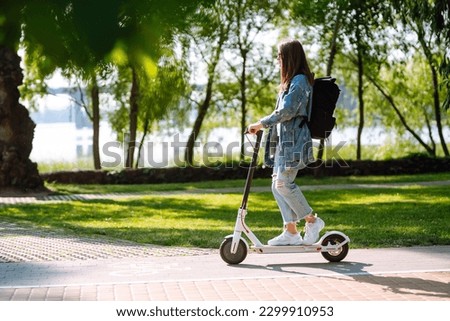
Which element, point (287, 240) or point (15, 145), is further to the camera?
point (15, 145)

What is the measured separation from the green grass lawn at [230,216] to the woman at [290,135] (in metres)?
1.69

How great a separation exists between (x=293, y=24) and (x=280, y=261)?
71.7ft

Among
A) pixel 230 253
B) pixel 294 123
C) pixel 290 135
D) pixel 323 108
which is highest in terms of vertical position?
pixel 323 108

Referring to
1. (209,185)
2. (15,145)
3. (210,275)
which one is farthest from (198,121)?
(210,275)

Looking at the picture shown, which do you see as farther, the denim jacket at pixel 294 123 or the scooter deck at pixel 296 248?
the scooter deck at pixel 296 248

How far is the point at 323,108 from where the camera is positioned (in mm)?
7043

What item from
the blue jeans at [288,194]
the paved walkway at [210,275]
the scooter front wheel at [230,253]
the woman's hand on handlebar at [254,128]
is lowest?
the paved walkway at [210,275]

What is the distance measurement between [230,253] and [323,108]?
1.46 m

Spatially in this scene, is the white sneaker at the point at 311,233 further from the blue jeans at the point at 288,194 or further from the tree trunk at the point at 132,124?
the tree trunk at the point at 132,124

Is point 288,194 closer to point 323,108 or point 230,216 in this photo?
point 323,108

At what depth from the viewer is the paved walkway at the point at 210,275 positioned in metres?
5.86

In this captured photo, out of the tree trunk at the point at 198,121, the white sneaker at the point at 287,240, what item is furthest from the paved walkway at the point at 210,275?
the tree trunk at the point at 198,121

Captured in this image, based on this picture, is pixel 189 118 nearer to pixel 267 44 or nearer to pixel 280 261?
pixel 267 44

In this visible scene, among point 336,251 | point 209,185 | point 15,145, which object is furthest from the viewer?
point 209,185
